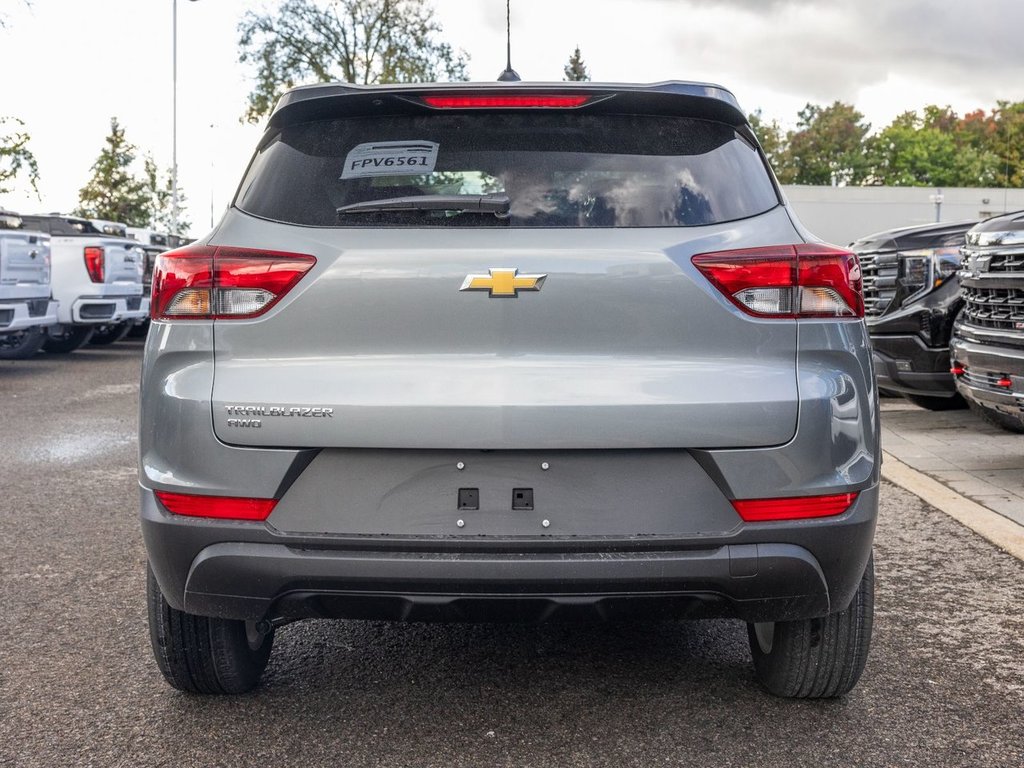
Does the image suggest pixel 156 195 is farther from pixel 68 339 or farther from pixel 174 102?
pixel 68 339

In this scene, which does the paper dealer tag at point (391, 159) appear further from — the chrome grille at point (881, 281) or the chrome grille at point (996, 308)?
the chrome grille at point (881, 281)

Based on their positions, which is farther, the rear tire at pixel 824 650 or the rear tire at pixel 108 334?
the rear tire at pixel 108 334

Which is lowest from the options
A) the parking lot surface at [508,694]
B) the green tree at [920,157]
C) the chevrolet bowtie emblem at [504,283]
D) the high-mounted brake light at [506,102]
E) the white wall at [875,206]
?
the parking lot surface at [508,694]

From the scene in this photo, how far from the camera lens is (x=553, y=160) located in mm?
3102

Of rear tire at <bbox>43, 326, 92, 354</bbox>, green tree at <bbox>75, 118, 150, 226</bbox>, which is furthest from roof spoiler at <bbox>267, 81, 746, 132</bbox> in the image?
green tree at <bbox>75, 118, 150, 226</bbox>

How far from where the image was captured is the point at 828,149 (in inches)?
4412

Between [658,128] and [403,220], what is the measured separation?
0.71m

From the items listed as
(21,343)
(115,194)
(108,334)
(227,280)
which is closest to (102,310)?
(21,343)

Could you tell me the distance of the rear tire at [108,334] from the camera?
794 inches

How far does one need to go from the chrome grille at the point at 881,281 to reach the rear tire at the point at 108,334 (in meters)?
13.7

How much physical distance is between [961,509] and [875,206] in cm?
6371

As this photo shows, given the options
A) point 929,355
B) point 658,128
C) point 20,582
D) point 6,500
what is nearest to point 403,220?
point 658,128

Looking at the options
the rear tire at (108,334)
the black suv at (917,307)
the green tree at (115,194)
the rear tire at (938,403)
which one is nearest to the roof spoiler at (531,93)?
the black suv at (917,307)

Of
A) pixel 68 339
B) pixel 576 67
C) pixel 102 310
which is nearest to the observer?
pixel 102 310
